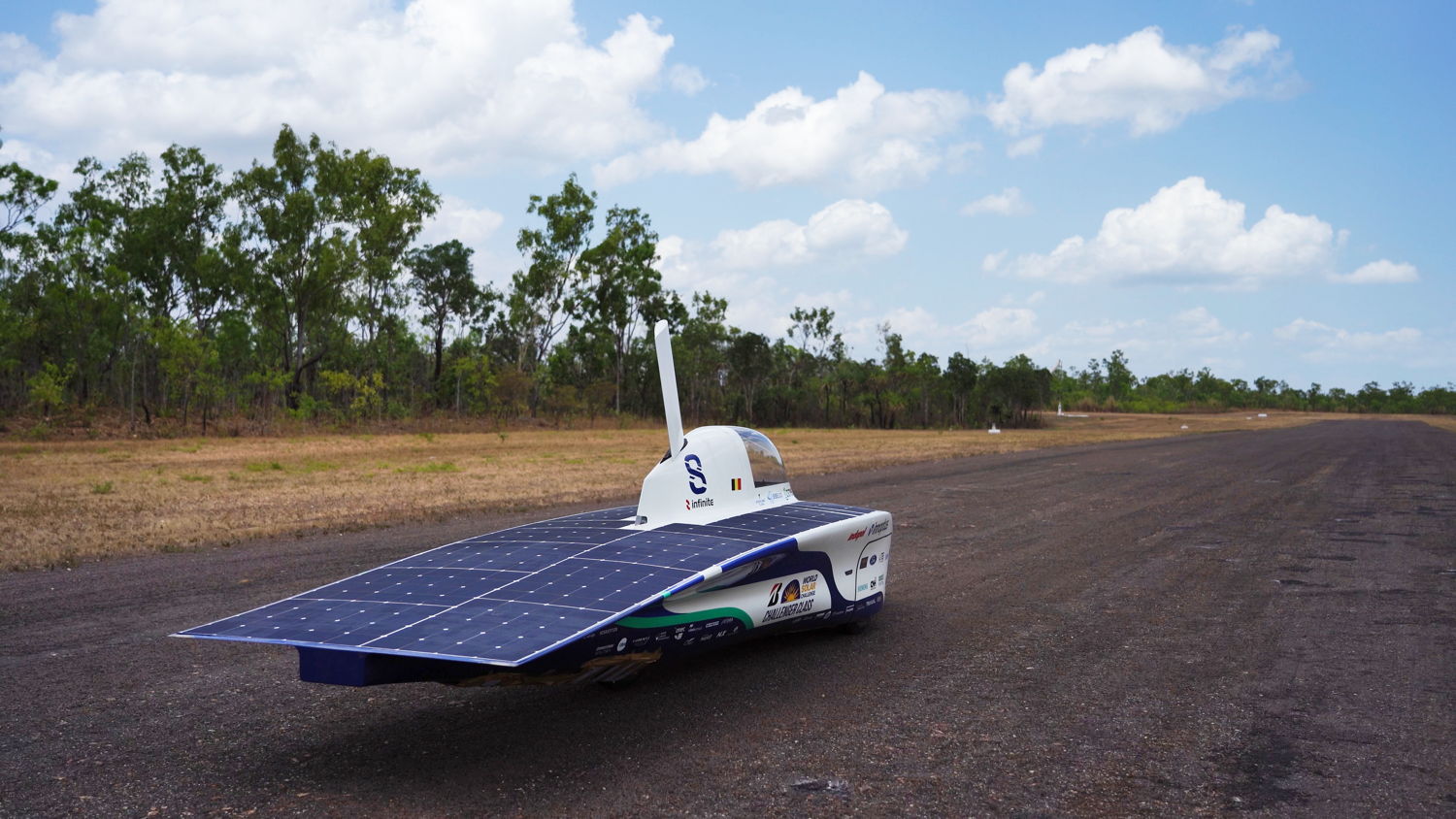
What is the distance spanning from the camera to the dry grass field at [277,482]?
12695 millimetres

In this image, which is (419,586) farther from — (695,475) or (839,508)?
(839,508)

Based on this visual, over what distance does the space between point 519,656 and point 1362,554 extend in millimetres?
11011

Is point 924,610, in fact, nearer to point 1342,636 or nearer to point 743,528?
point 743,528

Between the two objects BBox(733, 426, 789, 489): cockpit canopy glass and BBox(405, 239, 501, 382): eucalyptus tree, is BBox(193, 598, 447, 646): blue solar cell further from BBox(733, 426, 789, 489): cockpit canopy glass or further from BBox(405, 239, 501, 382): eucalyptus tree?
BBox(405, 239, 501, 382): eucalyptus tree

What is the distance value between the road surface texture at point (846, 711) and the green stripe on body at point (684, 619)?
0.45m

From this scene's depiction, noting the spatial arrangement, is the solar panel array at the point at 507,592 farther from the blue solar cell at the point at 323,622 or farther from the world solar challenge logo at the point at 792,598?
the world solar challenge logo at the point at 792,598

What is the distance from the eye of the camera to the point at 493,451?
Result: 32.0 metres

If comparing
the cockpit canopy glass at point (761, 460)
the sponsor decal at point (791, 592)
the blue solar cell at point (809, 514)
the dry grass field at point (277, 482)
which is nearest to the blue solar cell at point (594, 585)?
the sponsor decal at point (791, 592)

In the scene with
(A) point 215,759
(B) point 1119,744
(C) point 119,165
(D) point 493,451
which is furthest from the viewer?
(C) point 119,165

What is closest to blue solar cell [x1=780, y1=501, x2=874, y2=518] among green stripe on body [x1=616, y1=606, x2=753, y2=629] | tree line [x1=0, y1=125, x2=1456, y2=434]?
green stripe on body [x1=616, y1=606, x2=753, y2=629]

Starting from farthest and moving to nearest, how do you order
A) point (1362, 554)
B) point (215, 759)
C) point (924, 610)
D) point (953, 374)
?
1. point (953, 374)
2. point (1362, 554)
3. point (924, 610)
4. point (215, 759)

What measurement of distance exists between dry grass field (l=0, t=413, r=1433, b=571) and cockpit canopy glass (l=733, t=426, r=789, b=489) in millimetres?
7512

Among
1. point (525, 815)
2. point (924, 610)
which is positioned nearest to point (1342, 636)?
point (924, 610)

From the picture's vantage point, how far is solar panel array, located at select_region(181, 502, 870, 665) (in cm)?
470
